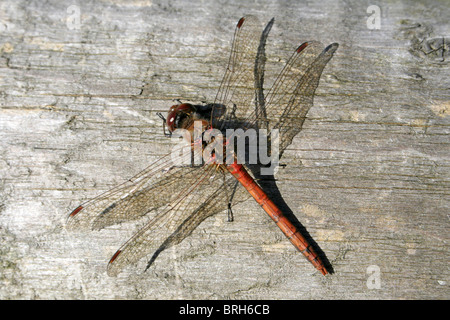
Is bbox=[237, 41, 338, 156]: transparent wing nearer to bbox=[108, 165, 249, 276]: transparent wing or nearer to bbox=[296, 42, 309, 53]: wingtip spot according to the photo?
bbox=[296, 42, 309, 53]: wingtip spot

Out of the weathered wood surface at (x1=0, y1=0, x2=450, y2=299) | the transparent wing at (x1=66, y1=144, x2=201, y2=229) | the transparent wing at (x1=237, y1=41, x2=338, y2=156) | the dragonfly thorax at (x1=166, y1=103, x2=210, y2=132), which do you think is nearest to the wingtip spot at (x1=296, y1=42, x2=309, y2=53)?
the transparent wing at (x1=237, y1=41, x2=338, y2=156)

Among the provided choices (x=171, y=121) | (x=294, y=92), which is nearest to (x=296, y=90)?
(x=294, y=92)

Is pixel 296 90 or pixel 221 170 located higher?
pixel 296 90

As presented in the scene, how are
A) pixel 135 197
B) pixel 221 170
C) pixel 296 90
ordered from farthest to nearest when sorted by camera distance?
1. pixel 221 170
2. pixel 296 90
3. pixel 135 197

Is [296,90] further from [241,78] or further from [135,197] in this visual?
[135,197]

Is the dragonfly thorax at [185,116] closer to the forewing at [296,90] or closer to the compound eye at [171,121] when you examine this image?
the compound eye at [171,121]

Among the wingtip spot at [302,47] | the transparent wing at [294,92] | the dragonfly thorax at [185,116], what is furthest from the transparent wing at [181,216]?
the wingtip spot at [302,47]

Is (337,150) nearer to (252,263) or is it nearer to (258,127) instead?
(258,127)

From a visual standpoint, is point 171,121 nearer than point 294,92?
Yes
